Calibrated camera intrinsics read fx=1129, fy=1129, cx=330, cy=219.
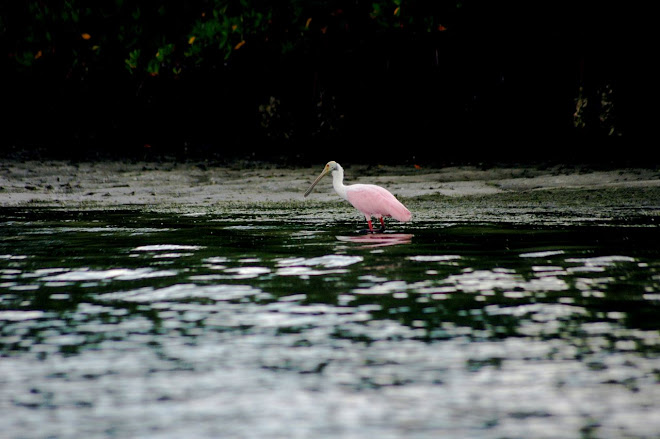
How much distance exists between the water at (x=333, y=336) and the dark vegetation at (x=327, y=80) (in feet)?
30.7

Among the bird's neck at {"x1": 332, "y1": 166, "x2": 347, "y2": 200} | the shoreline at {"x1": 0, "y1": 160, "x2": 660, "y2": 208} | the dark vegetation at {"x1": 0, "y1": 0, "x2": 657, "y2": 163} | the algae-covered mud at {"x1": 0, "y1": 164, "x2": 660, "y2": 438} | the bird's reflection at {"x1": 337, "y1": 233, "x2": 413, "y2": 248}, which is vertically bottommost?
the bird's reflection at {"x1": 337, "y1": 233, "x2": 413, "y2": 248}

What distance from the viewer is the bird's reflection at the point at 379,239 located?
11.4 m

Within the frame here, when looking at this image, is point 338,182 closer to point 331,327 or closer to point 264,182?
point 264,182

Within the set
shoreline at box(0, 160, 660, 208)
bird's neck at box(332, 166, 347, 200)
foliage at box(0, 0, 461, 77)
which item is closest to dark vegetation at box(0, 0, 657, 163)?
foliage at box(0, 0, 461, 77)

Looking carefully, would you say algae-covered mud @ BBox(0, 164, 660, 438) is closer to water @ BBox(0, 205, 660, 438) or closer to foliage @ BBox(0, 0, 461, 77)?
water @ BBox(0, 205, 660, 438)

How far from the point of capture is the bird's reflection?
1138 cm

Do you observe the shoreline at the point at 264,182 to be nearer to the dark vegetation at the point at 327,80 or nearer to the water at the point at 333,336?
the dark vegetation at the point at 327,80

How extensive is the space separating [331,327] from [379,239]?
4.91 metres

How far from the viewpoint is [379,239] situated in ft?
38.8

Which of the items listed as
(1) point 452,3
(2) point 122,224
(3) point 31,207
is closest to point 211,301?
(2) point 122,224

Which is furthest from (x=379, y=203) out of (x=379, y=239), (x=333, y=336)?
(x=333, y=336)

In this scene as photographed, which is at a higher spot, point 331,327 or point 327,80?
point 327,80

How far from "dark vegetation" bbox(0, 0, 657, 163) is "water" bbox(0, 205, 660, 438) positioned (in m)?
9.36

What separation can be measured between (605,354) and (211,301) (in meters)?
2.95
